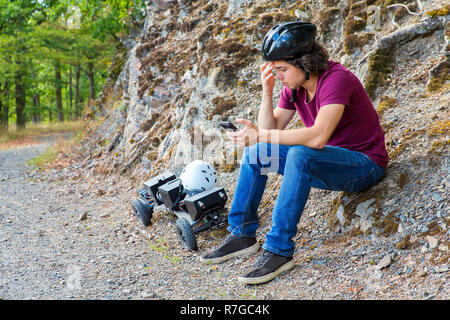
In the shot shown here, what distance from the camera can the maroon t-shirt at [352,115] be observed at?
142 inches

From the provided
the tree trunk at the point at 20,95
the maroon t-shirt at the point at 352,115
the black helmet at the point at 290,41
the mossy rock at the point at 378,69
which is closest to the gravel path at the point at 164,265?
the maroon t-shirt at the point at 352,115

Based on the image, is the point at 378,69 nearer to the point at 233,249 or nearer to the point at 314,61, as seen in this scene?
the point at 314,61

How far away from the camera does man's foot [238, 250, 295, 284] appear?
378cm

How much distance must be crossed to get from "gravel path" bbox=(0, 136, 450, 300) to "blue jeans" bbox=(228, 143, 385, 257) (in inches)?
17.6

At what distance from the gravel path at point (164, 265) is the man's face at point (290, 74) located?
162 centimetres

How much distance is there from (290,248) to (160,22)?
33.9ft

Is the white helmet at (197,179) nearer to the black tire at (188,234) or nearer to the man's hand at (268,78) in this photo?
the black tire at (188,234)

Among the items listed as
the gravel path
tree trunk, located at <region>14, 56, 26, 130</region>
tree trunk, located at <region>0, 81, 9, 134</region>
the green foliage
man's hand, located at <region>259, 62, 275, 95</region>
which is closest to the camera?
the gravel path

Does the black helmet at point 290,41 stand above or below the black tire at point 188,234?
above

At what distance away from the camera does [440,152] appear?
4.04 meters

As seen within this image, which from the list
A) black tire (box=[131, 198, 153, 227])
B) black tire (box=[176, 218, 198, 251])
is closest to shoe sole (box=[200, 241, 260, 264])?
black tire (box=[176, 218, 198, 251])

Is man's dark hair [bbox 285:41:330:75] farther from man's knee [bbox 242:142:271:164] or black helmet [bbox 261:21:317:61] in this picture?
man's knee [bbox 242:142:271:164]

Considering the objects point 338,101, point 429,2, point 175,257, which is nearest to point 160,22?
point 429,2
